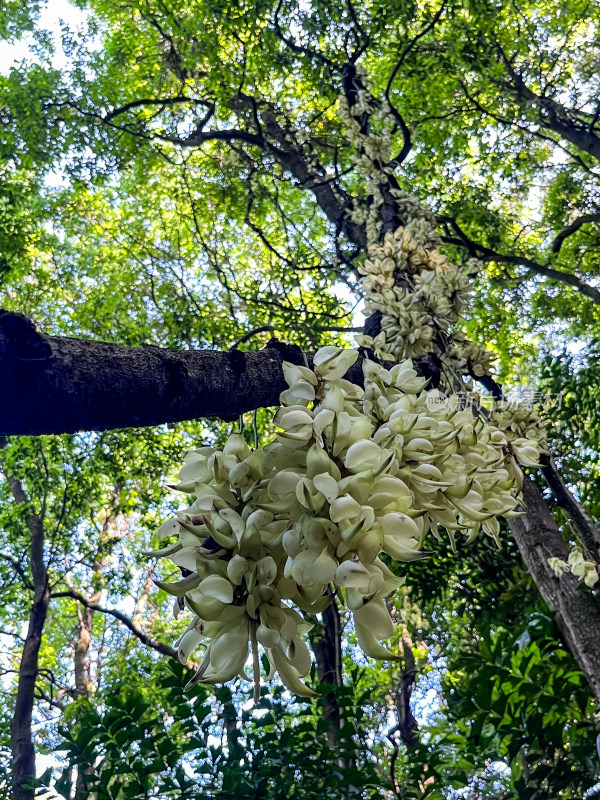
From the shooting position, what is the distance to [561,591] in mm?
2502

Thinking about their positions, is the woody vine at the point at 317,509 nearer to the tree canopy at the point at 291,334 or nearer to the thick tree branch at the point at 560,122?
the tree canopy at the point at 291,334

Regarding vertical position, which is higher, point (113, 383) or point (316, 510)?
point (113, 383)

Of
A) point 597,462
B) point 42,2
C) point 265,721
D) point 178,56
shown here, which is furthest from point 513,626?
point 42,2

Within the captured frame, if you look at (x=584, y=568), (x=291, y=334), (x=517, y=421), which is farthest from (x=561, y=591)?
(x=291, y=334)

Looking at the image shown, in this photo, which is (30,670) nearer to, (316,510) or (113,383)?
(113,383)

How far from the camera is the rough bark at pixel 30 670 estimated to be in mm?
5141

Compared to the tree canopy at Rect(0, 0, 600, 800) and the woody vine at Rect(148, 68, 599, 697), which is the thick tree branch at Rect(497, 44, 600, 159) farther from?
the woody vine at Rect(148, 68, 599, 697)

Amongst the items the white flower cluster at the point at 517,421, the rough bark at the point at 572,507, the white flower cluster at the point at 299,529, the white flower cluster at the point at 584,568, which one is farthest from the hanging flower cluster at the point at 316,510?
the white flower cluster at the point at 584,568

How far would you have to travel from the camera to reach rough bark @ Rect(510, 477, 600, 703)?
234 cm

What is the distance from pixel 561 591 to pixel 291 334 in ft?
10.5

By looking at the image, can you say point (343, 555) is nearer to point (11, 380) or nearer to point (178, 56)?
point (11, 380)

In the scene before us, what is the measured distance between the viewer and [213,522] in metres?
0.88

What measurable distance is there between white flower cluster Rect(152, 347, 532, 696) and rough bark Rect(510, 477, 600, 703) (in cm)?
167

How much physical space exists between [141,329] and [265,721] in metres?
4.43
